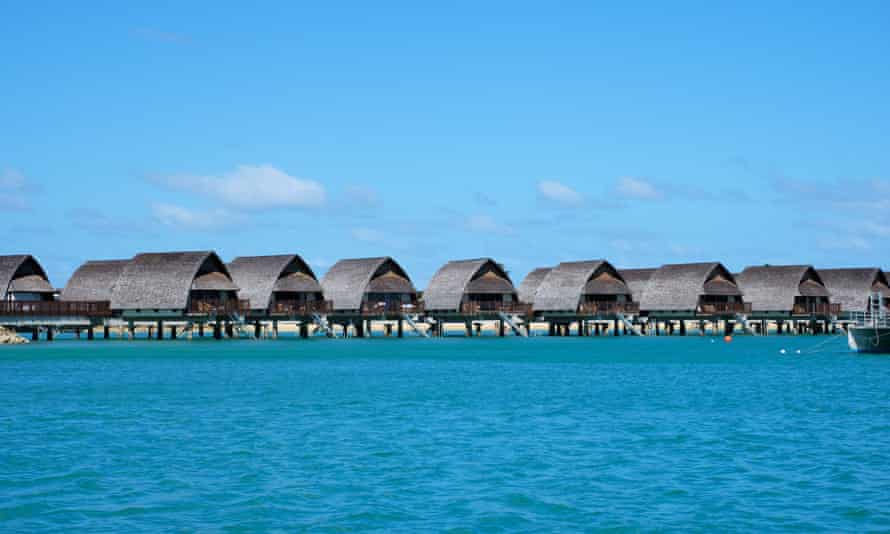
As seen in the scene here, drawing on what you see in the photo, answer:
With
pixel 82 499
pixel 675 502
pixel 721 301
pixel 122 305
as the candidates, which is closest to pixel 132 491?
pixel 82 499

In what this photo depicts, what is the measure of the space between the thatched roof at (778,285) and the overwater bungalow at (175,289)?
53802 millimetres

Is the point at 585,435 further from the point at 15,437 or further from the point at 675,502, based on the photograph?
the point at 15,437

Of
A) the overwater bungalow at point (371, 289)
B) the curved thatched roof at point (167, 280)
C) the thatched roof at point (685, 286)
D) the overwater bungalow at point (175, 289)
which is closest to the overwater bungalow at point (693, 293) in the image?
the thatched roof at point (685, 286)

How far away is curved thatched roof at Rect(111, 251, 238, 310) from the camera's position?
86.5 m

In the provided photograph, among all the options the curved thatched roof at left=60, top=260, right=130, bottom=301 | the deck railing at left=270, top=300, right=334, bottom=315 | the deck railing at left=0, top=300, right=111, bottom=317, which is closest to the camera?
the deck railing at left=0, top=300, right=111, bottom=317

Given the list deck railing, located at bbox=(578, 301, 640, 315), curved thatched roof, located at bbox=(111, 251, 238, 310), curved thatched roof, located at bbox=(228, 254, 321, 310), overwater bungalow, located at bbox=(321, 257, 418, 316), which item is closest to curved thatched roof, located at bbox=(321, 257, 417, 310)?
overwater bungalow, located at bbox=(321, 257, 418, 316)

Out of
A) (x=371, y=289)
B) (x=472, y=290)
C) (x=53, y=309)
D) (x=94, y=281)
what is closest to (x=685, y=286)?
(x=472, y=290)

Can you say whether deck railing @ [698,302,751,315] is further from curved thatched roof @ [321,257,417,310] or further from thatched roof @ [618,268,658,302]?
curved thatched roof @ [321,257,417,310]

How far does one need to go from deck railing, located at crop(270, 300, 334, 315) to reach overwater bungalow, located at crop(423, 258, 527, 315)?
36.5 feet

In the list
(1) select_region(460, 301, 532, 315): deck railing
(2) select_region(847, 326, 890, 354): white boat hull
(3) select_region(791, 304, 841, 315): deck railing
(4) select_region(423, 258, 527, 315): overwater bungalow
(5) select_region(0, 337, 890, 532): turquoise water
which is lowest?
(5) select_region(0, 337, 890, 532): turquoise water

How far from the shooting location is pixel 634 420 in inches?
1321

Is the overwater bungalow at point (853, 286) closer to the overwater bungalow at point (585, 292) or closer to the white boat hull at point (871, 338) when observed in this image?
the overwater bungalow at point (585, 292)

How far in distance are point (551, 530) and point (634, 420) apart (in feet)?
48.9

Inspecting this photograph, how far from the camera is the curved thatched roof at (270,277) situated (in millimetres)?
94188
